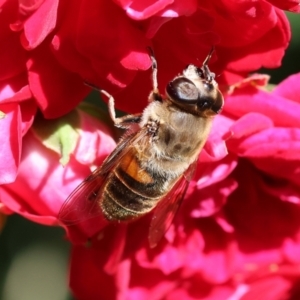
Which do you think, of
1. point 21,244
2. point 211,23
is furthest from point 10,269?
point 211,23

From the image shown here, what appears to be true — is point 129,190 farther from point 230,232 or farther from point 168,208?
point 230,232

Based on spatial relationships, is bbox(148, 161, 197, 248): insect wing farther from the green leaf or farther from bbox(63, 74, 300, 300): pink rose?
the green leaf

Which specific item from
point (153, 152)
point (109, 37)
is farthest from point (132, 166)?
point (109, 37)

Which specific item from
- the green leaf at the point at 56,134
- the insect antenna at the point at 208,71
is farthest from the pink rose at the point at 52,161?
the insect antenna at the point at 208,71

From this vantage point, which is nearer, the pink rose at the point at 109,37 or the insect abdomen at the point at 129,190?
the pink rose at the point at 109,37

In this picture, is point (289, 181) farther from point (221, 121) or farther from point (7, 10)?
point (7, 10)

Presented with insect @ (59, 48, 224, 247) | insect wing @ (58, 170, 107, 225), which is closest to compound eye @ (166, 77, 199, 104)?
insect @ (59, 48, 224, 247)

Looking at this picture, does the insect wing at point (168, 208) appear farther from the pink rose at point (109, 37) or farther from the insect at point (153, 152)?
the pink rose at point (109, 37)
